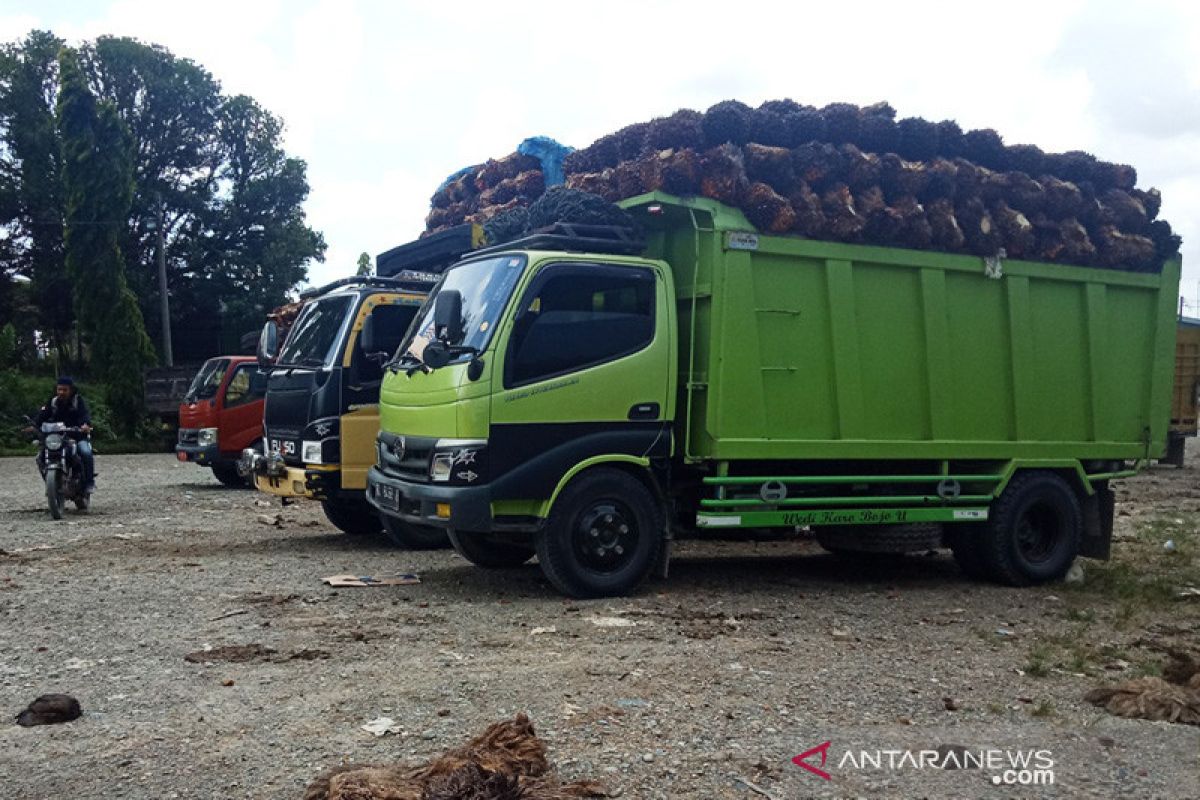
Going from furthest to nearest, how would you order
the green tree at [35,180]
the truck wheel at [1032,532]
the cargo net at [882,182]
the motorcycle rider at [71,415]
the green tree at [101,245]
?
1. the green tree at [35,180]
2. the green tree at [101,245]
3. the motorcycle rider at [71,415]
4. the truck wheel at [1032,532]
5. the cargo net at [882,182]

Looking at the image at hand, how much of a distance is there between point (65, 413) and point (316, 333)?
416 centimetres

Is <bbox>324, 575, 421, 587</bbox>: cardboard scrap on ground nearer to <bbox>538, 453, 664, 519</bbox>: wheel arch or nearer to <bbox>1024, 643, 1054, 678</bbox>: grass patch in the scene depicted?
<bbox>538, 453, 664, 519</bbox>: wheel arch

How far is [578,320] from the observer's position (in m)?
7.17

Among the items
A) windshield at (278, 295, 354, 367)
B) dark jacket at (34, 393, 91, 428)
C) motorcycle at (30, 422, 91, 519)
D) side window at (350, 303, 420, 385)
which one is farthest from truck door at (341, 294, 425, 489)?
motorcycle at (30, 422, 91, 519)

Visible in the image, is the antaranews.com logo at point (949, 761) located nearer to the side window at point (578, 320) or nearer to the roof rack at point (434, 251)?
the side window at point (578, 320)

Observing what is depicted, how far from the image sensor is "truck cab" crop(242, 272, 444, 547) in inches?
364

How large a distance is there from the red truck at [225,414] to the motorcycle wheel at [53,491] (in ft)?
Answer: 11.0

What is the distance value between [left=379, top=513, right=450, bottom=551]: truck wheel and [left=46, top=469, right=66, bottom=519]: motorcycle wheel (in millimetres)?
4490

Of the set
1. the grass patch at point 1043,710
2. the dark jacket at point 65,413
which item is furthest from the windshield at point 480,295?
the dark jacket at point 65,413

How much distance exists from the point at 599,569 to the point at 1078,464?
13.6ft

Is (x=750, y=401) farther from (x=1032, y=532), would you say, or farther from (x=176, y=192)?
(x=176, y=192)

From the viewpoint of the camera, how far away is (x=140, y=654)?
223 inches

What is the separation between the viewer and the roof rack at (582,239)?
289 inches

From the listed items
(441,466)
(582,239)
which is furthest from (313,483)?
(582,239)
